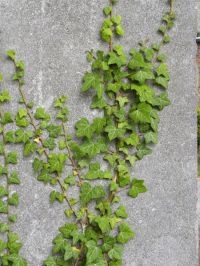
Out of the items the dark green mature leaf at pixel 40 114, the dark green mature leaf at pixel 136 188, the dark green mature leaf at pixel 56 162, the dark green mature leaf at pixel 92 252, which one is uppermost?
the dark green mature leaf at pixel 40 114

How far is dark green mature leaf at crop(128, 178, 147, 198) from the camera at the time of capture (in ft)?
6.80

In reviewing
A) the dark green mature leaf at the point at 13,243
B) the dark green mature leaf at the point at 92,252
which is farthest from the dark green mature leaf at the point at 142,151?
the dark green mature leaf at the point at 13,243

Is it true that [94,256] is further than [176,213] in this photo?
No

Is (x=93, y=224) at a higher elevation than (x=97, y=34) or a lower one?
lower

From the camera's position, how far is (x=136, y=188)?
→ 6.82 feet

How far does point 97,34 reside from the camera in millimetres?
2057

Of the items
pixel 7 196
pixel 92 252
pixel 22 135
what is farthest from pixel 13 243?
pixel 22 135

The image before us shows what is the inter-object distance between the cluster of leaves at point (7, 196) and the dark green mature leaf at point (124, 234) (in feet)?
1.50

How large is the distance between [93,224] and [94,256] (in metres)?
0.15

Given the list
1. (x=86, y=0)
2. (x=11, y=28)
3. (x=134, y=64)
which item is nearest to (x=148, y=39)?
(x=134, y=64)

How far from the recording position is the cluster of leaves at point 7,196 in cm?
203

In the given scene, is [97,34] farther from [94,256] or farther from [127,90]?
[94,256]

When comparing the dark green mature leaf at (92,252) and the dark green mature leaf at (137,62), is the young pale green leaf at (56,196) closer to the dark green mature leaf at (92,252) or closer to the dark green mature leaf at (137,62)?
the dark green mature leaf at (92,252)

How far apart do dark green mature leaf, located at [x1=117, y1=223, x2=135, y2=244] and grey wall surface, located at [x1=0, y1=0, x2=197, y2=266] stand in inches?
2.1
